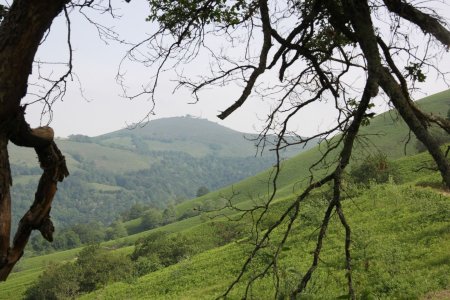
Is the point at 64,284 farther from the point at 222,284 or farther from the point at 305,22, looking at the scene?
the point at 305,22

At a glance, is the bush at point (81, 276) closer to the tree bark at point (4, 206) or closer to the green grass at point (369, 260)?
the green grass at point (369, 260)

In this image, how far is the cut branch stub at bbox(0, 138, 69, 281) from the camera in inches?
121

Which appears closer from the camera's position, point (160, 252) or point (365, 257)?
point (365, 257)

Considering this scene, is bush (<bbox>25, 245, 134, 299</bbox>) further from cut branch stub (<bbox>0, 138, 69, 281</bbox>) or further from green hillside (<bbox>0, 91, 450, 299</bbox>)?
cut branch stub (<bbox>0, 138, 69, 281</bbox>)

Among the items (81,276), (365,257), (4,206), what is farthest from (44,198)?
(81,276)

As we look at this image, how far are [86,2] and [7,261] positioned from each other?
225 cm

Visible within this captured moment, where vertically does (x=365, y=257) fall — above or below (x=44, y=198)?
below

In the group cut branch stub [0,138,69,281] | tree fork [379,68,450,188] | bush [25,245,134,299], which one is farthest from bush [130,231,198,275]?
tree fork [379,68,450,188]

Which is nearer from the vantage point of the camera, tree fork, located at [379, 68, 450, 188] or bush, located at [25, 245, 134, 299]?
tree fork, located at [379, 68, 450, 188]

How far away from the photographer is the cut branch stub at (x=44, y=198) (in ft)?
10.0

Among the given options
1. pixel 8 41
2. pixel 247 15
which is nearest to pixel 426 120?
pixel 247 15

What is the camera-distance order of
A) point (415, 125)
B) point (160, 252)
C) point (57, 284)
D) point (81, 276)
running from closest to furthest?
point (415, 125) < point (57, 284) < point (81, 276) < point (160, 252)

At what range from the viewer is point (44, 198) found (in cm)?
332

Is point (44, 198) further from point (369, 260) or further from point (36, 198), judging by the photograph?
point (369, 260)
